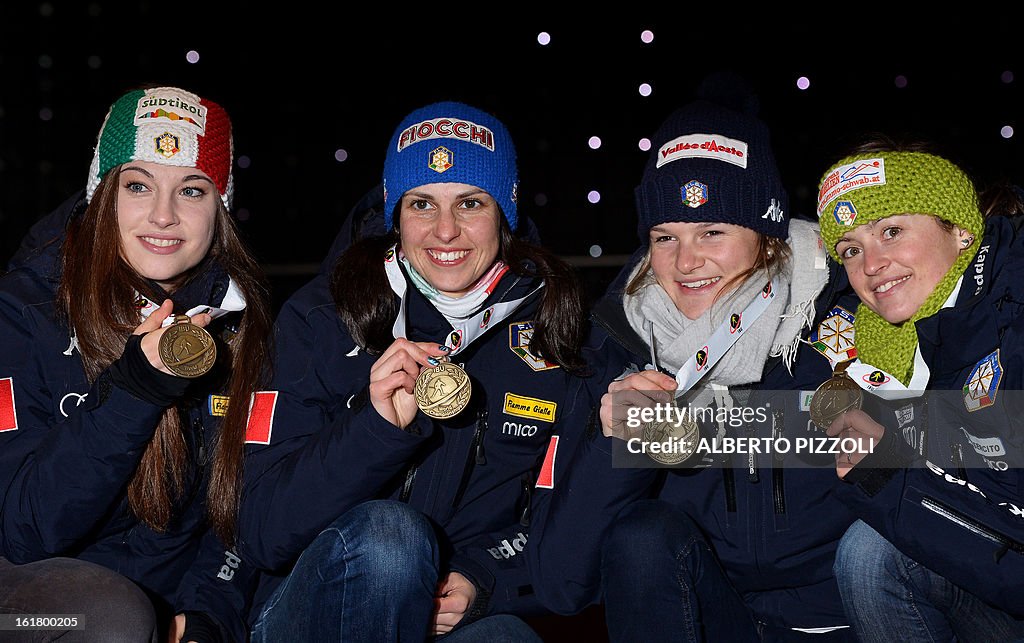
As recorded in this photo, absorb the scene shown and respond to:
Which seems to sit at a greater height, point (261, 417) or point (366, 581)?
point (261, 417)

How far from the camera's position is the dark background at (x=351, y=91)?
414 centimetres

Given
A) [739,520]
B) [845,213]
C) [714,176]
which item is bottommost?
[739,520]

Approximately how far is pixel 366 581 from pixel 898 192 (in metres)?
1.29

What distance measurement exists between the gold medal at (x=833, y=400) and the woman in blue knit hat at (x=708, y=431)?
19 centimetres

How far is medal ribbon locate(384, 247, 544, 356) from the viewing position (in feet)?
→ 7.10

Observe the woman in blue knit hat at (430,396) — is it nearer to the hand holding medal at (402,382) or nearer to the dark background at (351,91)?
the hand holding medal at (402,382)

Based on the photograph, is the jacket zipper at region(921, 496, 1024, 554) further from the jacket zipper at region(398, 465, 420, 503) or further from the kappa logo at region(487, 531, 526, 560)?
the jacket zipper at region(398, 465, 420, 503)

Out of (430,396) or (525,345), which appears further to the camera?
(525,345)

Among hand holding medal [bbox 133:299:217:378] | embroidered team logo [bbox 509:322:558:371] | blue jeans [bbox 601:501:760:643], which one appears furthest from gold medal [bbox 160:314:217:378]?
blue jeans [bbox 601:501:760:643]

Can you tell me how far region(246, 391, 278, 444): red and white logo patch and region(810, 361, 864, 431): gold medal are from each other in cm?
109

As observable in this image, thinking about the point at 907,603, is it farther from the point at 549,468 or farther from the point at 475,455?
the point at 475,455

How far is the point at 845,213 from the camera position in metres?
2.09

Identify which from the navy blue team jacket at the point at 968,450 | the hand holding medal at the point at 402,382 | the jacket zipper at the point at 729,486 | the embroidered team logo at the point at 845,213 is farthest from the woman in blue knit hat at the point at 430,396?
the navy blue team jacket at the point at 968,450

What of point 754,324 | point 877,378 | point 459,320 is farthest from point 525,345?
point 877,378
